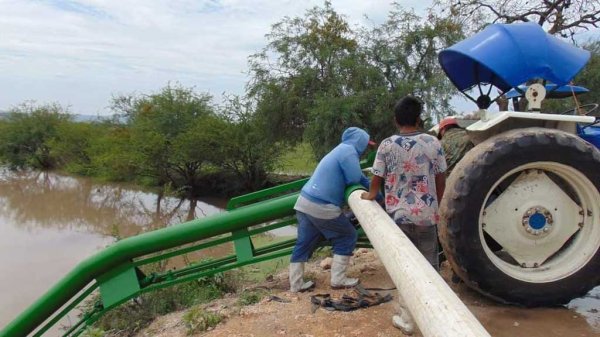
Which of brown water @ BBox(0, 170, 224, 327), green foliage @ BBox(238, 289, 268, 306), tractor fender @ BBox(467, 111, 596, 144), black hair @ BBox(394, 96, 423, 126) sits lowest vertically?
brown water @ BBox(0, 170, 224, 327)

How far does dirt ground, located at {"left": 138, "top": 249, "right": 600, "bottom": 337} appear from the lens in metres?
3.21

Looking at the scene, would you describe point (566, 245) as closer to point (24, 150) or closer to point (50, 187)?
point (50, 187)

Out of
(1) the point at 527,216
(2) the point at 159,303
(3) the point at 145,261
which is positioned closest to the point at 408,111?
(1) the point at 527,216

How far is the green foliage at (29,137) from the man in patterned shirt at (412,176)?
31325 millimetres

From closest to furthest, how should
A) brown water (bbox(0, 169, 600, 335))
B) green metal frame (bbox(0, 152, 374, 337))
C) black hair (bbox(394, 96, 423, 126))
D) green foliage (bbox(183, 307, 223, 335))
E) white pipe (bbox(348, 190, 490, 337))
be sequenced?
white pipe (bbox(348, 190, 490, 337)) < black hair (bbox(394, 96, 423, 126)) < green foliage (bbox(183, 307, 223, 335)) < green metal frame (bbox(0, 152, 374, 337)) < brown water (bbox(0, 169, 600, 335))

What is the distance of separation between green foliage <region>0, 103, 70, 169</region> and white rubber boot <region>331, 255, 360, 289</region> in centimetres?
3019

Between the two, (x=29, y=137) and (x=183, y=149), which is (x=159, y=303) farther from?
(x=29, y=137)

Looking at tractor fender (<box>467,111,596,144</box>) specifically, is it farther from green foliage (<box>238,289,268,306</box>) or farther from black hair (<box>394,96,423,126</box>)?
green foliage (<box>238,289,268,306</box>)

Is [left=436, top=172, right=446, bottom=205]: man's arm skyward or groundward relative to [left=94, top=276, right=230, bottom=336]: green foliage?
skyward

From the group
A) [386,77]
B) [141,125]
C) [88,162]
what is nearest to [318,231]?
[386,77]

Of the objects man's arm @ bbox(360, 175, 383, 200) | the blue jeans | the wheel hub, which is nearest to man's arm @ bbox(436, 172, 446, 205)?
man's arm @ bbox(360, 175, 383, 200)

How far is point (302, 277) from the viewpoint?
4504mm

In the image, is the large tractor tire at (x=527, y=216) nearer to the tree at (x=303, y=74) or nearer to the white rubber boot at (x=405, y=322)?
the white rubber boot at (x=405, y=322)

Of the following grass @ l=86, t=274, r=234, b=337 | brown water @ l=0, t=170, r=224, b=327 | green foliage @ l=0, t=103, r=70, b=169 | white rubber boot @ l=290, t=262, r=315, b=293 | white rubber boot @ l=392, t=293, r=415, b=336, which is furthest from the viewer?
green foliage @ l=0, t=103, r=70, b=169
